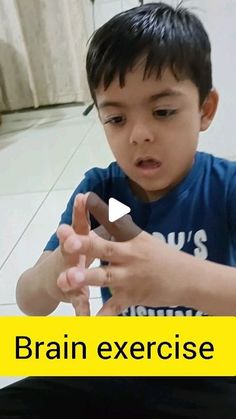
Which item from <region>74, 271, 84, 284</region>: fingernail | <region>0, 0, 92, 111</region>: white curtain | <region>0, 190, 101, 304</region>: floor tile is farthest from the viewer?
<region>0, 0, 92, 111</region>: white curtain

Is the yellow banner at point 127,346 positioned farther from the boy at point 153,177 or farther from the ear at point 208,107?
the ear at point 208,107

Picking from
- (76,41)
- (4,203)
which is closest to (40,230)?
(4,203)

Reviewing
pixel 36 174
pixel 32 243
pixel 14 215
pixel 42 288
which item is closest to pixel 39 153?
pixel 36 174

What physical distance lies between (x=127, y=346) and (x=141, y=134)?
0.53 ft

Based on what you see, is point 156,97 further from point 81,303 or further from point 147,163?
point 81,303

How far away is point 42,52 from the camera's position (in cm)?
162

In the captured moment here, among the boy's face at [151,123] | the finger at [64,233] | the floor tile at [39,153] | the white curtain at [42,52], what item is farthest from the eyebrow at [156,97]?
the white curtain at [42,52]

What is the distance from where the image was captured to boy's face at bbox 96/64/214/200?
34cm

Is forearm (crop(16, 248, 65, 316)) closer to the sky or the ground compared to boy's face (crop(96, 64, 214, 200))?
closer to the ground

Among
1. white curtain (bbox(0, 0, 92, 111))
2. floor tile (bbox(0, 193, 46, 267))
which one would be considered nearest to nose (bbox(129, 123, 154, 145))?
floor tile (bbox(0, 193, 46, 267))

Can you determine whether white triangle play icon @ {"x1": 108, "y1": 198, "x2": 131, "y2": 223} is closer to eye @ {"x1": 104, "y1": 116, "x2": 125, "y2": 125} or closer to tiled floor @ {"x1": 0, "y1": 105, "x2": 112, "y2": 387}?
eye @ {"x1": 104, "y1": 116, "x2": 125, "y2": 125}

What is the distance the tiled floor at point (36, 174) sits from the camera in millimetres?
798

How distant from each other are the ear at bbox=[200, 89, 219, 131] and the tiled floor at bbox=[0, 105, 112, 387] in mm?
219

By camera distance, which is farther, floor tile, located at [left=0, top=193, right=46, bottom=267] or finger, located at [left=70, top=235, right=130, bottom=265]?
floor tile, located at [left=0, top=193, right=46, bottom=267]
